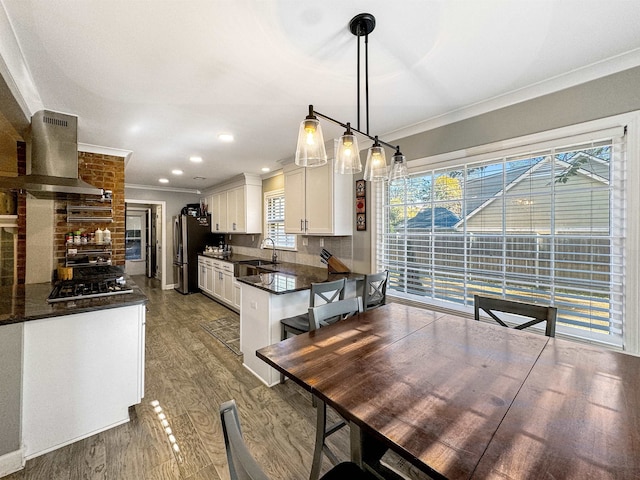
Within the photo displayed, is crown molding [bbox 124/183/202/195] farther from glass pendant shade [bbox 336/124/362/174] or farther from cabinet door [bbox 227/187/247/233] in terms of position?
glass pendant shade [bbox 336/124/362/174]

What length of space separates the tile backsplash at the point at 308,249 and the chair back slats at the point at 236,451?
9.03 ft

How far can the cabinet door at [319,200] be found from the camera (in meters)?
3.26

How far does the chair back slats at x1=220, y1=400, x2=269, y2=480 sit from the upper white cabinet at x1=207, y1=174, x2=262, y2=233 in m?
4.59

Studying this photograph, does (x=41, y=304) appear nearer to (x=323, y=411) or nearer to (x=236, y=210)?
(x=323, y=411)

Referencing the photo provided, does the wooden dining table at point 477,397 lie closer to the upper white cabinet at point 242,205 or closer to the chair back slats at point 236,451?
the chair back slats at point 236,451

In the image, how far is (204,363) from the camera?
2877 millimetres

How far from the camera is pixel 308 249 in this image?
13.5 ft

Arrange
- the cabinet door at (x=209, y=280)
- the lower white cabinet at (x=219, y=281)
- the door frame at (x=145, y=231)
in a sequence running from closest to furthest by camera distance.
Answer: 1. the lower white cabinet at (x=219, y=281)
2. the cabinet door at (x=209, y=280)
3. the door frame at (x=145, y=231)

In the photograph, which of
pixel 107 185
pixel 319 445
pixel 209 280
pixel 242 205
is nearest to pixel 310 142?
pixel 319 445

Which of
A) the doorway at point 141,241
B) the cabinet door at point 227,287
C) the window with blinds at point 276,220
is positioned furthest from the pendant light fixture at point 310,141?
the doorway at point 141,241

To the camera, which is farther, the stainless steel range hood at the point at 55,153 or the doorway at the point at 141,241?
the doorway at the point at 141,241

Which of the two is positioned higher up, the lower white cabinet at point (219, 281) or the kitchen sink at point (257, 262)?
the kitchen sink at point (257, 262)

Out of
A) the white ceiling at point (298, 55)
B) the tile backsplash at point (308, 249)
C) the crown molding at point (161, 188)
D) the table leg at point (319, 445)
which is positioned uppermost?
the crown molding at point (161, 188)

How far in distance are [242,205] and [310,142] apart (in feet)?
13.3
